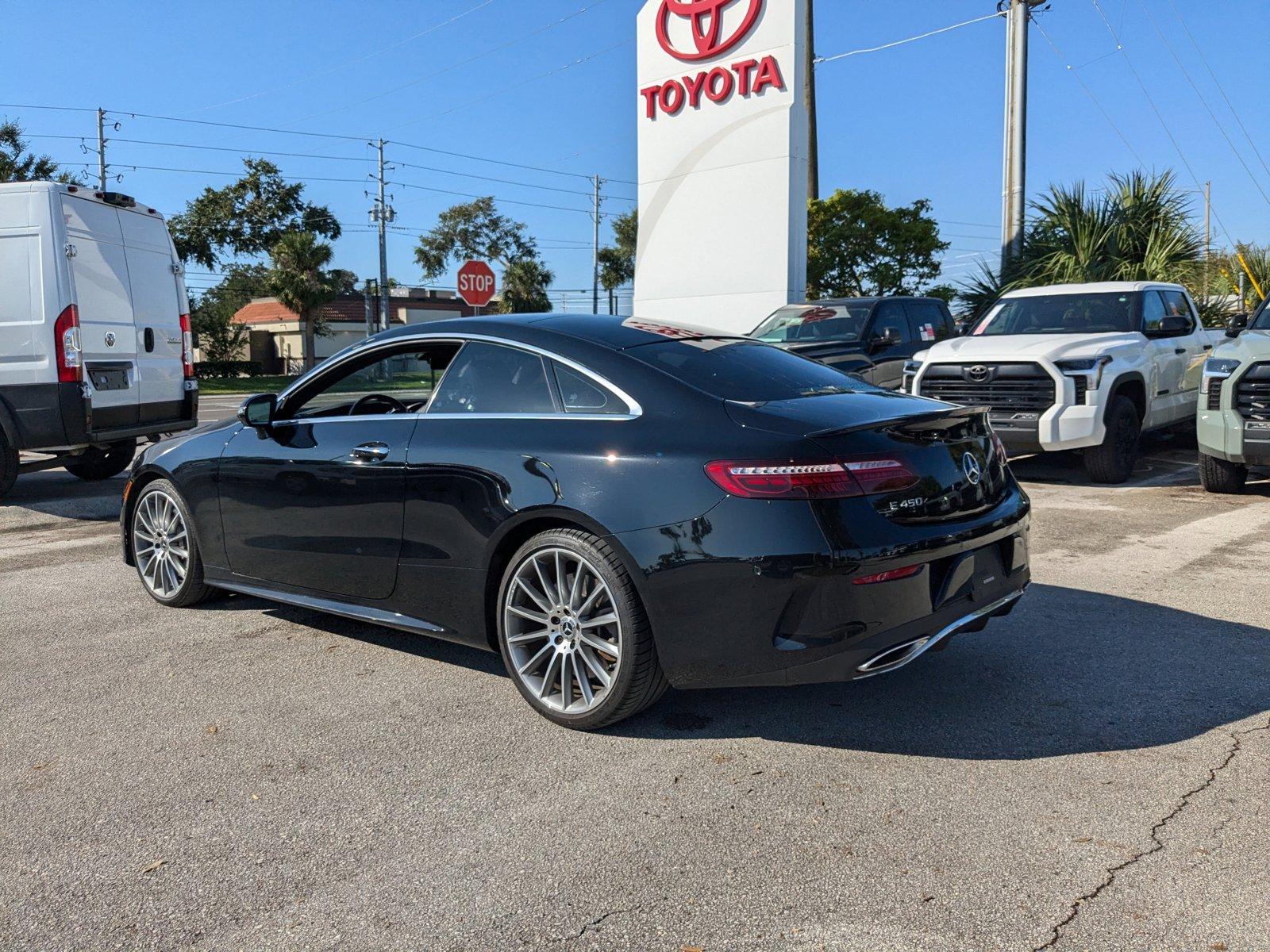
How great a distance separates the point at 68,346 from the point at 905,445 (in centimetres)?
746

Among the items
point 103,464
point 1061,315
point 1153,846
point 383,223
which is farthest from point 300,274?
point 1153,846

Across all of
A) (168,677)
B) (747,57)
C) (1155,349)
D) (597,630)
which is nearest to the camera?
(597,630)

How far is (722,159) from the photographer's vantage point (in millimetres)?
17281

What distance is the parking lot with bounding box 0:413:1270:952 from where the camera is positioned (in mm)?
2646

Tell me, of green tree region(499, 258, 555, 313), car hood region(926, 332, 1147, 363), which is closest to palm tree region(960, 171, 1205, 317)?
car hood region(926, 332, 1147, 363)

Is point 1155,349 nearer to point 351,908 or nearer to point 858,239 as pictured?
point 351,908

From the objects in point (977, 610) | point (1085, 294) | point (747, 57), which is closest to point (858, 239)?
point (747, 57)

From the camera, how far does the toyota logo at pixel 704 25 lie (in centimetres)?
1681

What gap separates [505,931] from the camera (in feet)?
8.55

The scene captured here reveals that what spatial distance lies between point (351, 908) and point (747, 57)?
16.2m

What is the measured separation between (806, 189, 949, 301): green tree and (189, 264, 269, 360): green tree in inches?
1117

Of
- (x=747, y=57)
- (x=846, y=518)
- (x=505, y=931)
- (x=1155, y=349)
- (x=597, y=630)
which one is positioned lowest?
(x=505, y=931)

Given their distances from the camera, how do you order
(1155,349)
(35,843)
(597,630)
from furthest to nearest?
(1155,349) → (597,630) → (35,843)

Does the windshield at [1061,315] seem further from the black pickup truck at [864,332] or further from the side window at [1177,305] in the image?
the black pickup truck at [864,332]
